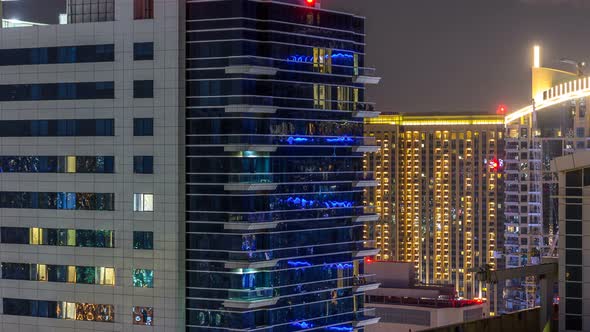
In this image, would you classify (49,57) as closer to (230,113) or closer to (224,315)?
(230,113)

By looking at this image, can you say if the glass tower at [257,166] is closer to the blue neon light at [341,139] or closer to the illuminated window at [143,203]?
the blue neon light at [341,139]

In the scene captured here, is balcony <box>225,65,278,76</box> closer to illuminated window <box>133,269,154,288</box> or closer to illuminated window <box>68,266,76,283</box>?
illuminated window <box>133,269,154,288</box>

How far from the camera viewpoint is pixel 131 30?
125062 millimetres

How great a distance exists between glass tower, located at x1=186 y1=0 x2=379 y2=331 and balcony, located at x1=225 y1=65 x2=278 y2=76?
0.36ft

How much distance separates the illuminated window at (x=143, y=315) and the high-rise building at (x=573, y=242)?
5327cm

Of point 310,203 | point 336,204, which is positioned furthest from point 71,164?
point 336,204

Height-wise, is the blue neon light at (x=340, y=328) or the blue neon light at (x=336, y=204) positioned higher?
the blue neon light at (x=336, y=204)

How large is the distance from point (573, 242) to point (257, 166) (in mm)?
49952

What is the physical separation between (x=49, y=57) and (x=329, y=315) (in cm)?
3535

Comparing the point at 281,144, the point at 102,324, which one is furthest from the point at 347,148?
the point at 102,324

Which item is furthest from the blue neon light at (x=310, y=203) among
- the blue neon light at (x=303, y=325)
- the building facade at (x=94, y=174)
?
the blue neon light at (x=303, y=325)

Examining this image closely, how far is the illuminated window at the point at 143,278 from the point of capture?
124312mm

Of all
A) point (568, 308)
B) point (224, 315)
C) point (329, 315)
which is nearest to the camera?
point (568, 308)

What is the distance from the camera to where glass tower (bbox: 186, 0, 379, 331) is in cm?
12319
